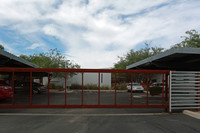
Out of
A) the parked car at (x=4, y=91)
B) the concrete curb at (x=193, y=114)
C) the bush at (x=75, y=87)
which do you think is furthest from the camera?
the bush at (x=75, y=87)

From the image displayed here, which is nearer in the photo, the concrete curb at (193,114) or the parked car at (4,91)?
the concrete curb at (193,114)

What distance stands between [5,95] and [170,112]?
10.8m

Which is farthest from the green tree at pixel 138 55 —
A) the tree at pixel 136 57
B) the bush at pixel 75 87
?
the bush at pixel 75 87

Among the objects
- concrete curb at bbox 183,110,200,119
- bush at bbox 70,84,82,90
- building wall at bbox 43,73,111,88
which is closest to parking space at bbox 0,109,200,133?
concrete curb at bbox 183,110,200,119

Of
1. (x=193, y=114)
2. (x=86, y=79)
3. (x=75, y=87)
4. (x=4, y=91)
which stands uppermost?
(x=4, y=91)

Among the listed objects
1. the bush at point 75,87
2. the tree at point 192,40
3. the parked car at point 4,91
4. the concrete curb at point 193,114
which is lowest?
the bush at point 75,87

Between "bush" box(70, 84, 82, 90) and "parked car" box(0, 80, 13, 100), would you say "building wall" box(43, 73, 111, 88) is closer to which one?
"bush" box(70, 84, 82, 90)

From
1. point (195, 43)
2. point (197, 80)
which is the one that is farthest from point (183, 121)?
point (195, 43)

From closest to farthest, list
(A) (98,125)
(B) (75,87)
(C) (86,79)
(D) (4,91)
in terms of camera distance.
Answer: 1. (A) (98,125)
2. (D) (4,91)
3. (B) (75,87)
4. (C) (86,79)

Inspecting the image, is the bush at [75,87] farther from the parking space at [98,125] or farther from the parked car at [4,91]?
the parking space at [98,125]

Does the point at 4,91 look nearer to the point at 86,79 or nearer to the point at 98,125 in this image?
the point at 98,125

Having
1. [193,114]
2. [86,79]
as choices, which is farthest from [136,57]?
[193,114]

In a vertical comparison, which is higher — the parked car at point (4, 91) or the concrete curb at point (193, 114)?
the parked car at point (4, 91)

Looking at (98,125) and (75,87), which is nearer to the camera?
(98,125)
